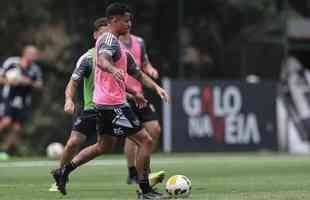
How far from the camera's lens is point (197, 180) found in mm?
14570

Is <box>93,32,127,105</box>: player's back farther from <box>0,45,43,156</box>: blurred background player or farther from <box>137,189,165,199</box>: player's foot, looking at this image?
<box>0,45,43,156</box>: blurred background player

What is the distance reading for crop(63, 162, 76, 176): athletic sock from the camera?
1202cm

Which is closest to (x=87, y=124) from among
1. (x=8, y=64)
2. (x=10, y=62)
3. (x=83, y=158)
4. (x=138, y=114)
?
(x=83, y=158)

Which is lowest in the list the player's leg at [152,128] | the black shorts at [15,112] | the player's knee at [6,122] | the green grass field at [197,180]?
the green grass field at [197,180]

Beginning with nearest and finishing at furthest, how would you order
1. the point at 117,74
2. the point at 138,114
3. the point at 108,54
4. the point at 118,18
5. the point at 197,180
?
the point at 117,74 → the point at 108,54 → the point at 118,18 → the point at 138,114 → the point at 197,180

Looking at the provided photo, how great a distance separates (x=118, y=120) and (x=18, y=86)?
1350 cm

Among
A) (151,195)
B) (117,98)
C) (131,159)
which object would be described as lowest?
(151,195)

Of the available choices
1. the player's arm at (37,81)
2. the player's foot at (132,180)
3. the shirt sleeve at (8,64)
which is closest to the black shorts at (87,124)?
the player's foot at (132,180)

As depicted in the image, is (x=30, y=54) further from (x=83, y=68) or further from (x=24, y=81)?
(x=83, y=68)

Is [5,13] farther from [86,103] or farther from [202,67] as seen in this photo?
[86,103]

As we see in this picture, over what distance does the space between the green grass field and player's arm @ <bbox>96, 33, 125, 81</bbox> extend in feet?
4.41

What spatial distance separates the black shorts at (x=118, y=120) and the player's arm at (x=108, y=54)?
0.45 metres

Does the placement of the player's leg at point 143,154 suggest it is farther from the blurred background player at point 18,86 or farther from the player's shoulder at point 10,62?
the player's shoulder at point 10,62

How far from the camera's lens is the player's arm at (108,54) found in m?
11.0
